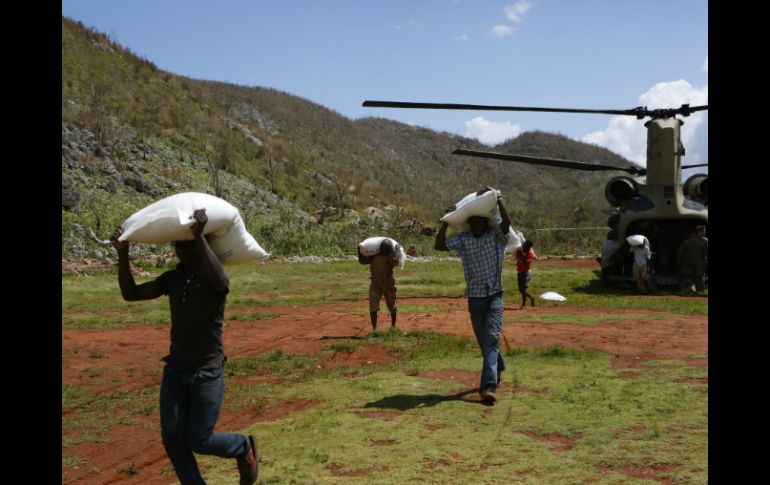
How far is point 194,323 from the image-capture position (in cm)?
448

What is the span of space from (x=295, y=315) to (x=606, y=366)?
8498 millimetres

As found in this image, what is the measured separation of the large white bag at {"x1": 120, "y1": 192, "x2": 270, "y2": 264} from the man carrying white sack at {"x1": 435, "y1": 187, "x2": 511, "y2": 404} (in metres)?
3.10

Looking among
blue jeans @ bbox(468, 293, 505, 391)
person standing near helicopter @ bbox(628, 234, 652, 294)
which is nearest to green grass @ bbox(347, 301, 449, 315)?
person standing near helicopter @ bbox(628, 234, 652, 294)

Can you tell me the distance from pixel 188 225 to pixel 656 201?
55.2ft

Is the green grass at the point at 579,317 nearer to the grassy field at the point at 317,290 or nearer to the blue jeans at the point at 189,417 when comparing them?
the grassy field at the point at 317,290

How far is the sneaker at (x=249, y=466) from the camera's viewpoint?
4.71 metres

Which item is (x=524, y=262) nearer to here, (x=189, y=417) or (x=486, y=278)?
(x=486, y=278)

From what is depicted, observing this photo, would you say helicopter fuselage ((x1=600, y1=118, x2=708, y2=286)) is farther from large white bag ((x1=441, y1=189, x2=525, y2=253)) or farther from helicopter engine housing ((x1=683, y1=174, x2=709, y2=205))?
large white bag ((x1=441, y1=189, x2=525, y2=253))

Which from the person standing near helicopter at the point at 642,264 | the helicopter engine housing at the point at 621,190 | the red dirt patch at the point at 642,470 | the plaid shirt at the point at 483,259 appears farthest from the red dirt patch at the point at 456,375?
the helicopter engine housing at the point at 621,190

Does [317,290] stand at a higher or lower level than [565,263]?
lower

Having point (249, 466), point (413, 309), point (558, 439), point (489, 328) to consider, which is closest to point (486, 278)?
point (489, 328)

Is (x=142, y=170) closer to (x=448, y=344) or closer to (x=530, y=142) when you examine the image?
(x=448, y=344)

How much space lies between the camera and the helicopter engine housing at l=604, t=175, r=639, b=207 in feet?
63.8
